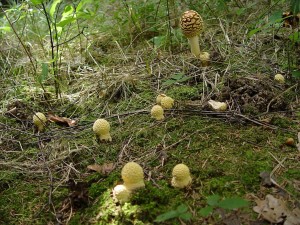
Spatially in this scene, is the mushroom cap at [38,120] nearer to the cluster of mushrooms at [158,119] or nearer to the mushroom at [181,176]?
the cluster of mushrooms at [158,119]

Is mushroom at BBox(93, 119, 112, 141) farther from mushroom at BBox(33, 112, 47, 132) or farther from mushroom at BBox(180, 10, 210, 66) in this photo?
mushroom at BBox(180, 10, 210, 66)

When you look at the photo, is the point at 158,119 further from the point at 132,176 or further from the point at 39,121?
the point at 39,121

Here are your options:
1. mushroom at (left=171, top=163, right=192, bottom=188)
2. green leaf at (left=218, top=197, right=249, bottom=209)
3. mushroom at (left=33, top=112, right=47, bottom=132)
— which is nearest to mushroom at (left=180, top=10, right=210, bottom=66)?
mushroom at (left=33, top=112, right=47, bottom=132)

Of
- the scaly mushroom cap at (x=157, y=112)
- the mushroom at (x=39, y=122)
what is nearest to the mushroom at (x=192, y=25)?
the scaly mushroom cap at (x=157, y=112)

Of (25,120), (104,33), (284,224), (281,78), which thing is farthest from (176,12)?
(284,224)

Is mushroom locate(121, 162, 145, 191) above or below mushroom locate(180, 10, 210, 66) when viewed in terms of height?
below

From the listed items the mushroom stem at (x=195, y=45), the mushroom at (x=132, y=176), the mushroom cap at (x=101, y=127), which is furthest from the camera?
the mushroom stem at (x=195, y=45)
